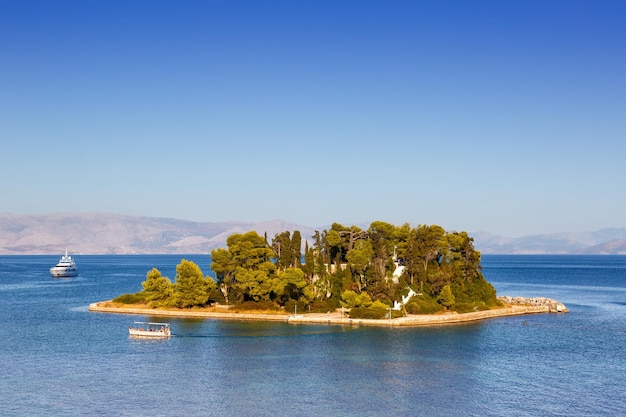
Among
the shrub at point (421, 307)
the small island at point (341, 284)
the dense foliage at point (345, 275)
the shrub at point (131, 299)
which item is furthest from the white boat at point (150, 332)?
the shrub at point (421, 307)

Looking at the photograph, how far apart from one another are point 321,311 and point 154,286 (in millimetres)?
41552

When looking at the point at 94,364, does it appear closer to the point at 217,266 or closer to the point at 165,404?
the point at 165,404

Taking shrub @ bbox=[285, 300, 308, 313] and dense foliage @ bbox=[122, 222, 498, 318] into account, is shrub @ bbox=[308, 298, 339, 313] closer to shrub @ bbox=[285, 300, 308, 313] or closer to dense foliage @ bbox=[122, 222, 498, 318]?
dense foliage @ bbox=[122, 222, 498, 318]

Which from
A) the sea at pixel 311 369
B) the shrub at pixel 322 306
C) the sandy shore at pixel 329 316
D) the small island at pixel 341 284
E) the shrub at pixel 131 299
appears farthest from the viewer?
the shrub at pixel 131 299

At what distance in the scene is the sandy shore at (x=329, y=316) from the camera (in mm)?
130000

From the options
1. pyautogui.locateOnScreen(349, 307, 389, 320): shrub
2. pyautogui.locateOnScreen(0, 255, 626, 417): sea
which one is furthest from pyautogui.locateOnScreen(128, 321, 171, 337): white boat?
pyautogui.locateOnScreen(349, 307, 389, 320): shrub

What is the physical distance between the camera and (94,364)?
299 feet

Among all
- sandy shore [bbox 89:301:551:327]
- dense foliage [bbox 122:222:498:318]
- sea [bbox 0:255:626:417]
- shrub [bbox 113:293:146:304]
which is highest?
dense foliage [bbox 122:222:498:318]

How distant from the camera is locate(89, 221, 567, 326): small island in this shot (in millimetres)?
138000

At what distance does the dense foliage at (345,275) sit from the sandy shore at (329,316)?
2996mm

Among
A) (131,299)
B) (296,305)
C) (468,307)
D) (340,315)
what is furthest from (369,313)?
(131,299)

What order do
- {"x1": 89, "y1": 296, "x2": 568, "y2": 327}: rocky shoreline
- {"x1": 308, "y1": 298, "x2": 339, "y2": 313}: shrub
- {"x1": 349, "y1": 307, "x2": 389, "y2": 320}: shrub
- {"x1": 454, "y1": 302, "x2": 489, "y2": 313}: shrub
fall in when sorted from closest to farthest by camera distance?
{"x1": 89, "y1": 296, "x2": 568, "y2": 327}: rocky shoreline → {"x1": 349, "y1": 307, "x2": 389, "y2": 320}: shrub → {"x1": 308, "y1": 298, "x2": 339, "y2": 313}: shrub → {"x1": 454, "y1": 302, "x2": 489, "y2": 313}: shrub

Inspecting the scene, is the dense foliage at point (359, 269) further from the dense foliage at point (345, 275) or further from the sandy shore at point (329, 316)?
the sandy shore at point (329, 316)

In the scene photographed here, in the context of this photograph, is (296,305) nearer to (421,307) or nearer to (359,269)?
(359,269)
